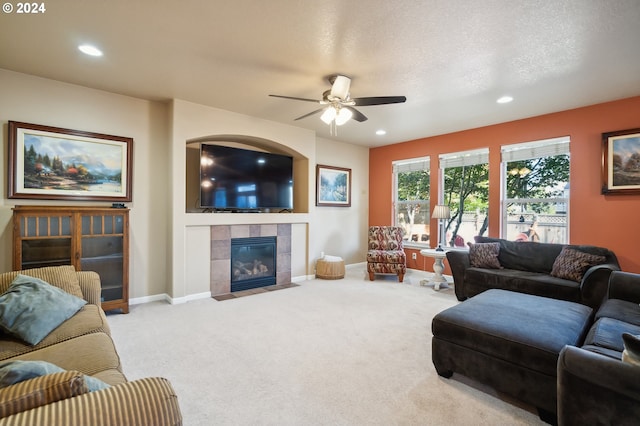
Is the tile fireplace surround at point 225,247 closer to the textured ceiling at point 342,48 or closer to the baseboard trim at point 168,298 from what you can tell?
the baseboard trim at point 168,298

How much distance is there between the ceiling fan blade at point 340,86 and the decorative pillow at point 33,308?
9.32 ft

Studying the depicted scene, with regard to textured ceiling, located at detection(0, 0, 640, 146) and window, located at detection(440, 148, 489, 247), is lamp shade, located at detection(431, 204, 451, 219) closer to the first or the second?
window, located at detection(440, 148, 489, 247)

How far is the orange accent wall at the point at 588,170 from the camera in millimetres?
3617

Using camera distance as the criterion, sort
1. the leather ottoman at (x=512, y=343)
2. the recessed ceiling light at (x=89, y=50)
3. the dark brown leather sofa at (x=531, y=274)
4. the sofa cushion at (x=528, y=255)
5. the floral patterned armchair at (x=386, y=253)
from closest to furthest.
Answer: the leather ottoman at (x=512, y=343), the recessed ceiling light at (x=89, y=50), the dark brown leather sofa at (x=531, y=274), the sofa cushion at (x=528, y=255), the floral patterned armchair at (x=386, y=253)

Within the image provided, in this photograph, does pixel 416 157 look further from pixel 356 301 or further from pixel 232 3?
pixel 232 3

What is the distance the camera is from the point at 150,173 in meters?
3.98

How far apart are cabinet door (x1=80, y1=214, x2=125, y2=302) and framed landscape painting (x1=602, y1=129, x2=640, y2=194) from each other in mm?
6007

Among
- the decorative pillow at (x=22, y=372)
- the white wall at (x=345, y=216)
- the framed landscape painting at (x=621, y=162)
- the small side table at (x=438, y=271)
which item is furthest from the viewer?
the white wall at (x=345, y=216)

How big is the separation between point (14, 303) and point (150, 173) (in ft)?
8.06

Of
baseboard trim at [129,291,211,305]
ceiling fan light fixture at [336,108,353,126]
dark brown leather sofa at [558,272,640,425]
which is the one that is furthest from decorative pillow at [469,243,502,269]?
baseboard trim at [129,291,211,305]

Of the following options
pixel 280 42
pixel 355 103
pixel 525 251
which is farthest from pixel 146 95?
pixel 525 251

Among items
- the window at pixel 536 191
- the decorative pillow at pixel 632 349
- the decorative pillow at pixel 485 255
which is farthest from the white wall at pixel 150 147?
the decorative pillow at pixel 632 349

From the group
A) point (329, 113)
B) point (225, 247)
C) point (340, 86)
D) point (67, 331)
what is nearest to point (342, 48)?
A: point (340, 86)

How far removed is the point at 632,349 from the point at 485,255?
3045mm
